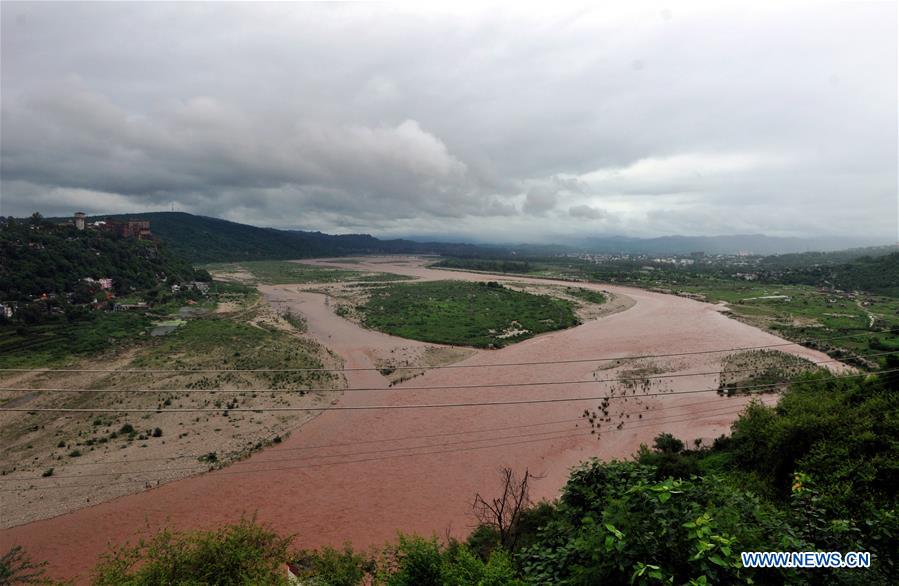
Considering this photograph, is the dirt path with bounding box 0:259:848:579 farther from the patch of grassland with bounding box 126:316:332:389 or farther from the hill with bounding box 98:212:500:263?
the hill with bounding box 98:212:500:263

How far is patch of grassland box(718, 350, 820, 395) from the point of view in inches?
886

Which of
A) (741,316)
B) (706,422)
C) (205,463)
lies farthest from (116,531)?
(741,316)

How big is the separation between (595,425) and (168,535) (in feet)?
52.5

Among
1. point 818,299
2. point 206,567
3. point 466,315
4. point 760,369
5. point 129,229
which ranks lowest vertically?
point 760,369

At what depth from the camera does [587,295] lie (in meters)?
58.0

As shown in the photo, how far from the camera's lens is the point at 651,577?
11.3 feet

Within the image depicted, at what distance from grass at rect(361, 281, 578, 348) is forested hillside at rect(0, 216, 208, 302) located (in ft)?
92.0

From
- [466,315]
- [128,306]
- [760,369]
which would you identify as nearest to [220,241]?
[128,306]

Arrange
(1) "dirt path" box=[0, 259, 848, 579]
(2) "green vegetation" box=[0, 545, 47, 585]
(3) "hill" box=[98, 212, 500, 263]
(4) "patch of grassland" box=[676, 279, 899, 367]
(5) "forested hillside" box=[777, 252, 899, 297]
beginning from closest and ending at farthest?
(2) "green vegetation" box=[0, 545, 47, 585]
(1) "dirt path" box=[0, 259, 848, 579]
(4) "patch of grassland" box=[676, 279, 899, 367]
(5) "forested hillside" box=[777, 252, 899, 297]
(3) "hill" box=[98, 212, 500, 263]

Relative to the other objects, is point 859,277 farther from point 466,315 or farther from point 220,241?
point 220,241

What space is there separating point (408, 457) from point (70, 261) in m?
50.0

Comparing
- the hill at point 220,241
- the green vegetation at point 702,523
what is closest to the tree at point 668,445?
the green vegetation at point 702,523

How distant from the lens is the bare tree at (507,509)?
368 inches

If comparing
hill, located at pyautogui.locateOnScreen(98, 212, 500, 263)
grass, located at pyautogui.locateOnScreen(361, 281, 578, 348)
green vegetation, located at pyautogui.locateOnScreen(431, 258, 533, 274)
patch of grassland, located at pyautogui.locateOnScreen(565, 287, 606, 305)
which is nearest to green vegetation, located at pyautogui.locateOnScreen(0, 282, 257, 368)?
grass, located at pyautogui.locateOnScreen(361, 281, 578, 348)
